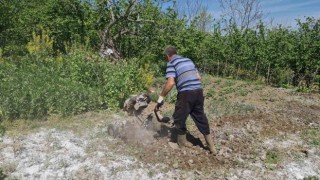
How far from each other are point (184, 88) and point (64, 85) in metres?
2.93

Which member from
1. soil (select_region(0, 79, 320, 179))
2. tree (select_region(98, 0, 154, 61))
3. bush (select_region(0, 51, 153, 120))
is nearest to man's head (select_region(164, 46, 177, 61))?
soil (select_region(0, 79, 320, 179))

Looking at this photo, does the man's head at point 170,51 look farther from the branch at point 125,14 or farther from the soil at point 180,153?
the branch at point 125,14

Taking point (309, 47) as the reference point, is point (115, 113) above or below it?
below

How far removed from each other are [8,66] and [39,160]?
364cm

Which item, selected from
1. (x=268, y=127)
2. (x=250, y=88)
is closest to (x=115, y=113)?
(x=268, y=127)

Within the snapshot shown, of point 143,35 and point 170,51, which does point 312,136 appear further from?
point 143,35

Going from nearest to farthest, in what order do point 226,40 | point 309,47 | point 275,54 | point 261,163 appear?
point 261,163 < point 309,47 < point 275,54 < point 226,40

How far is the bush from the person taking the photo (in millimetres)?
6188

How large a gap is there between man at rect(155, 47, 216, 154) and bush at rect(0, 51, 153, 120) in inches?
92.5

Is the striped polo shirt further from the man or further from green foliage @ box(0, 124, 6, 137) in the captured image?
green foliage @ box(0, 124, 6, 137)

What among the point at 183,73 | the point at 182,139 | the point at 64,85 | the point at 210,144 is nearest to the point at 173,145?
the point at 182,139

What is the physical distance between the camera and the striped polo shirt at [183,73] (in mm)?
4980

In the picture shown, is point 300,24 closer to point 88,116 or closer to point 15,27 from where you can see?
point 88,116

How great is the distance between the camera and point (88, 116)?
6613 millimetres
